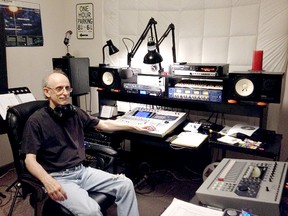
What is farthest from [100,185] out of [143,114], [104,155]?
[143,114]

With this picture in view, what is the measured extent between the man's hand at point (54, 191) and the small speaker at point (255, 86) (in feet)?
4.48

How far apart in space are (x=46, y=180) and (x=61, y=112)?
44 centimetres

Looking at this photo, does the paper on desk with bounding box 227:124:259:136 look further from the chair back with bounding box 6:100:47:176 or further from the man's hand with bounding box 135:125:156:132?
the chair back with bounding box 6:100:47:176

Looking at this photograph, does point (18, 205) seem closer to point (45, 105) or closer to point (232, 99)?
point (45, 105)

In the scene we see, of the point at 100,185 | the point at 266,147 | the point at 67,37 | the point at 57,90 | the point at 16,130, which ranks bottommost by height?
the point at 100,185

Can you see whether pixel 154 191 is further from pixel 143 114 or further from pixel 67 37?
pixel 67 37

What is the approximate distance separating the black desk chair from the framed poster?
64.4 inches

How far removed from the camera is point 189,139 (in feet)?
6.52

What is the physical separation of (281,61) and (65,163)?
1.85 meters

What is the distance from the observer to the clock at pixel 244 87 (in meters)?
2.03

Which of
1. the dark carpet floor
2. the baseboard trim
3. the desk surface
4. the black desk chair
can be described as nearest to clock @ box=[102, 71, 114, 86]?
the desk surface

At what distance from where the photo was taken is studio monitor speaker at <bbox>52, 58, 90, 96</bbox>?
2982 millimetres

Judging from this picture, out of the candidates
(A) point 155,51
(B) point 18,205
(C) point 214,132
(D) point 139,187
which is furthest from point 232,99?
(B) point 18,205

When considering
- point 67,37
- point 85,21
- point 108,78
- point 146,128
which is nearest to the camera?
point 146,128
